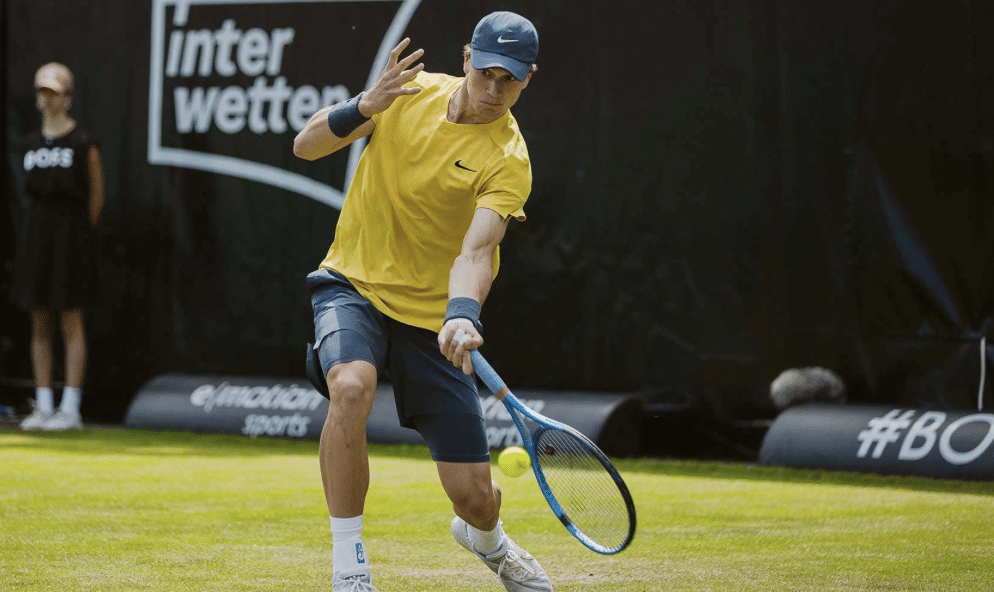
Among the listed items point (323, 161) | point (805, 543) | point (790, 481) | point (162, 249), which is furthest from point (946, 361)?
point (162, 249)

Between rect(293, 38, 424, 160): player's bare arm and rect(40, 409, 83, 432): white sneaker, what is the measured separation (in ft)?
15.6

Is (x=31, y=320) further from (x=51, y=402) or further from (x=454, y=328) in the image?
(x=454, y=328)

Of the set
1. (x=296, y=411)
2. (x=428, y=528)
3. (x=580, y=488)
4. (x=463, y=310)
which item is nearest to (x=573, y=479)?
(x=580, y=488)

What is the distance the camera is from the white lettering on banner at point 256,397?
7.42 meters

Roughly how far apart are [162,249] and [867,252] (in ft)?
13.9

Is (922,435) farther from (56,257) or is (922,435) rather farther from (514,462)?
(56,257)

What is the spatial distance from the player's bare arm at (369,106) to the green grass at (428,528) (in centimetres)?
125

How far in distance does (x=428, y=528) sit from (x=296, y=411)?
2.71m

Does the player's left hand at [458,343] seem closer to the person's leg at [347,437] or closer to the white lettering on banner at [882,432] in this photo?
the person's leg at [347,437]

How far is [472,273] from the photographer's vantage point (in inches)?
138

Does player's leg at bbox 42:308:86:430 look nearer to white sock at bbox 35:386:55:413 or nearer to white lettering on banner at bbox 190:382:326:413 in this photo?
white sock at bbox 35:386:55:413

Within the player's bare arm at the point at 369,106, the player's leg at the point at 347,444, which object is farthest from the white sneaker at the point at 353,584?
the player's bare arm at the point at 369,106

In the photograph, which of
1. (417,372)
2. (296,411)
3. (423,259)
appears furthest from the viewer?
(296,411)

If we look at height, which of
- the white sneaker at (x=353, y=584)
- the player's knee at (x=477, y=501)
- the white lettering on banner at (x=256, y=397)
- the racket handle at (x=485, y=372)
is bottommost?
the white lettering on banner at (x=256, y=397)
